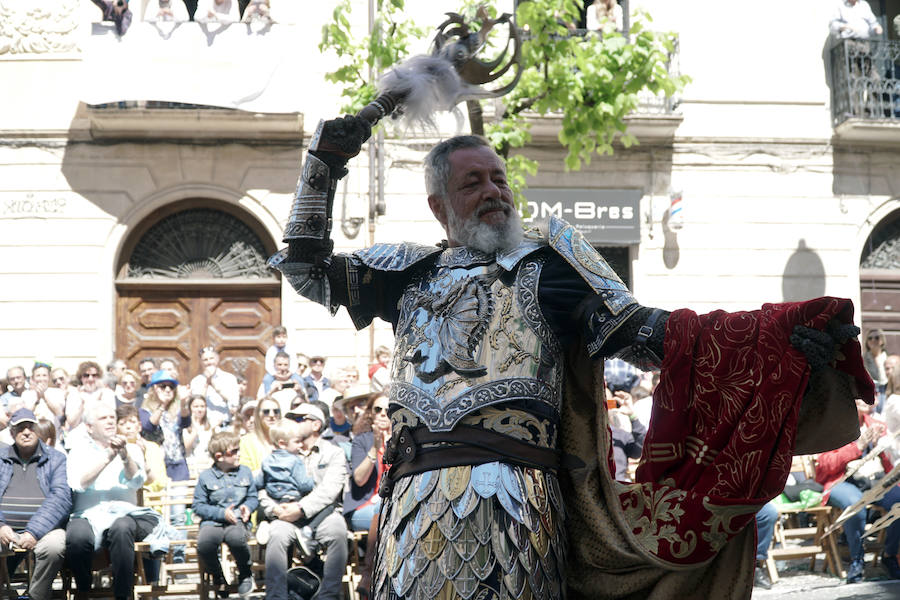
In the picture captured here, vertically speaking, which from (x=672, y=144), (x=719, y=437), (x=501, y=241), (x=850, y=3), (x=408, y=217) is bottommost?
(x=719, y=437)

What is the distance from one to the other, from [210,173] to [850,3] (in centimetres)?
878

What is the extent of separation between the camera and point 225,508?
7523 millimetres

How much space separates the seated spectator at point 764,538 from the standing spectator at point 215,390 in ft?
14.9

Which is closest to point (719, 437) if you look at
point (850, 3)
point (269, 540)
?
point (269, 540)

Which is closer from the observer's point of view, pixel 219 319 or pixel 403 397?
pixel 403 397

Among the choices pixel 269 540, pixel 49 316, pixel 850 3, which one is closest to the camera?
pixel 269 540

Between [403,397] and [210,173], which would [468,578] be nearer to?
[403,397]

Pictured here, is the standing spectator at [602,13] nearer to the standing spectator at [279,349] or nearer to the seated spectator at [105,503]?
the standing spectator at [279,349]

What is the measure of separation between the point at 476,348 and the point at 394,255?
0.50 metres

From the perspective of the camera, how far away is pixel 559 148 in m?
14.8

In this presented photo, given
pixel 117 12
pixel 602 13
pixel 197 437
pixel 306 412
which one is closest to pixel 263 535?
pixel 306 412

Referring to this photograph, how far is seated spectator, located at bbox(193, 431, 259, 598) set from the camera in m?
7.42

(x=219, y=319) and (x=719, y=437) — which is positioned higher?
(x=219, y=319)

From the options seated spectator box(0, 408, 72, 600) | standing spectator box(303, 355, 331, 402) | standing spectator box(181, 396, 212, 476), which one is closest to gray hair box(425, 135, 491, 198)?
seated spectator box(0, 408, 72, 600)
